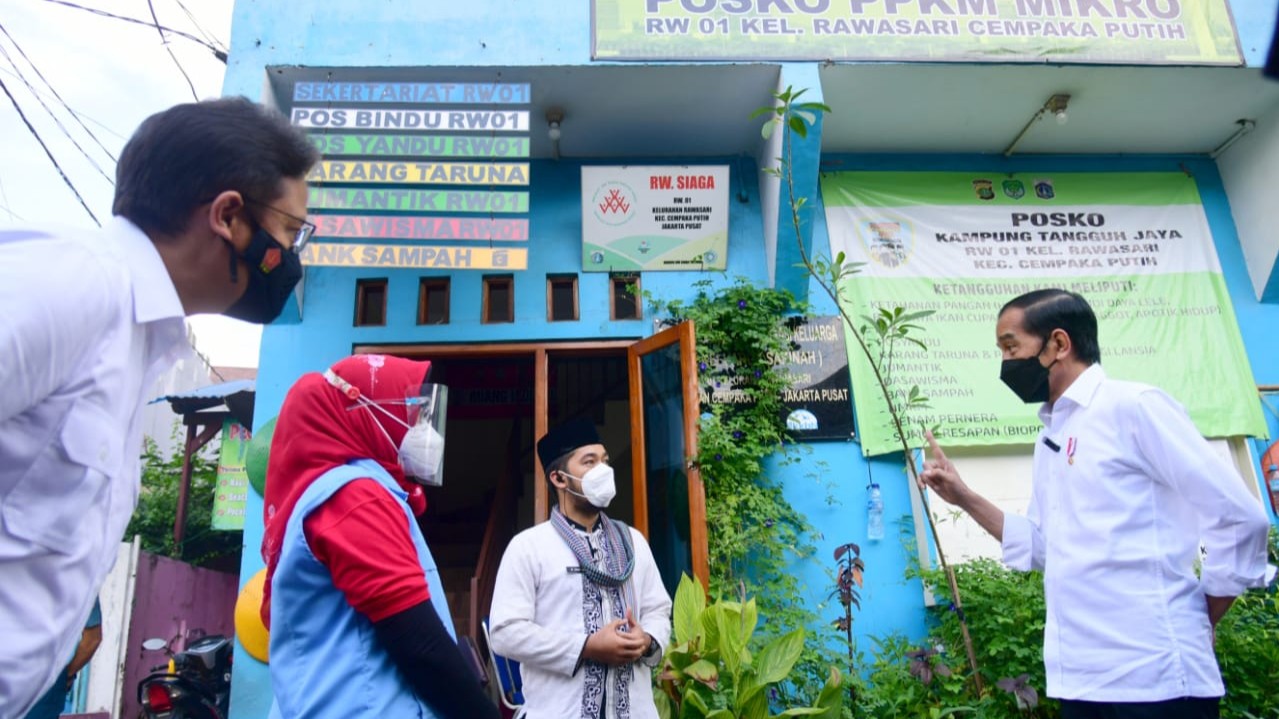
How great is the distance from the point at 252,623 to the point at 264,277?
3525mm

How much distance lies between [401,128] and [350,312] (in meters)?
1.21

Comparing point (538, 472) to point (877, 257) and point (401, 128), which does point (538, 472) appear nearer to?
point (401, 128)

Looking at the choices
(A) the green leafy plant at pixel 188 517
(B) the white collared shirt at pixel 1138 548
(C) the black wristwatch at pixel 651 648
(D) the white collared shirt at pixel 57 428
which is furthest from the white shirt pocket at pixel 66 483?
(A) the green leafy plant at pixel 188 517

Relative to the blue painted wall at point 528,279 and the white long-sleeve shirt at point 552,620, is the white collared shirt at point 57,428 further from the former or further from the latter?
the blue painted wall at point 528,279

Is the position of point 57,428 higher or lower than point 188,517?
lower

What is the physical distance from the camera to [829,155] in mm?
5383

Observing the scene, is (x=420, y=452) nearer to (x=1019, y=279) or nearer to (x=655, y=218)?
(x=655, y=218)

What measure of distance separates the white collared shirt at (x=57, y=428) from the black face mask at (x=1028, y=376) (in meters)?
2.31

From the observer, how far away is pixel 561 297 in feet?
16.7

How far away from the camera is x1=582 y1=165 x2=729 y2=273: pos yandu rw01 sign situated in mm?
5035

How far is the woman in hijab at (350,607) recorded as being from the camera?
4.49ft

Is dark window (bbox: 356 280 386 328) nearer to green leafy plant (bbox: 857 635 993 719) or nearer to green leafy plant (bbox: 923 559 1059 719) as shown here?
green leafy plant (bbox: 857 635 993 719)

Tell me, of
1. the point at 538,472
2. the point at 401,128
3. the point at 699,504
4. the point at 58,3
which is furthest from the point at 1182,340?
the point at 58,3

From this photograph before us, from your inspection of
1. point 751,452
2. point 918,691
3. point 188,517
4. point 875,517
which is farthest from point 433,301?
point 188,517
